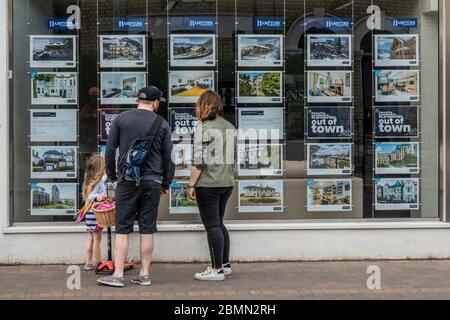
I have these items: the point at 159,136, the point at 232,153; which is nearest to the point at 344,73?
the point at 232,153

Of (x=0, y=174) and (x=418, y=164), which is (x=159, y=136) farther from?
(x=418, y=164)

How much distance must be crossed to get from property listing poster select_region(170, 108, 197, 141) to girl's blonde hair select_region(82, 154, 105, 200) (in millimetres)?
1064

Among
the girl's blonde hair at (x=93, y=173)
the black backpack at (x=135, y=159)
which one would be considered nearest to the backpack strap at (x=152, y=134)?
the black backpack at (x=135, y=159)

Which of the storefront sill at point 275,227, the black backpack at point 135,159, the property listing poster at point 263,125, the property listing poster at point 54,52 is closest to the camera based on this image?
the black backpack at point 135,159

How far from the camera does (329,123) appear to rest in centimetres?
1007

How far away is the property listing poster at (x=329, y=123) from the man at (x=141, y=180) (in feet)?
7.33

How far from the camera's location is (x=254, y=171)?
1005 centimetres

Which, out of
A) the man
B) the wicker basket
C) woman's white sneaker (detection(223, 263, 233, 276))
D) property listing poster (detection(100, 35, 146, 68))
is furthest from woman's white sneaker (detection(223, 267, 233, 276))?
property listing poster (detection(100, 35, 146, 68))

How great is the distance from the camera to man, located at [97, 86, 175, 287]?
8.35 metres

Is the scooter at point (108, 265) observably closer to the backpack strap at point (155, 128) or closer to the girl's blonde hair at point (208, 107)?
the backpack strap at point (155, 128)

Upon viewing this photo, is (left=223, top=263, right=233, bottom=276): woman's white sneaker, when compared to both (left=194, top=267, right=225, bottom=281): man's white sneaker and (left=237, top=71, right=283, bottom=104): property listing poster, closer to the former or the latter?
(left=194, top=267, right=225, bottom=281): man's white sneaker

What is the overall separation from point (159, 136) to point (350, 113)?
2717mm

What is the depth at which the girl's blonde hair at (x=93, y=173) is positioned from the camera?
9133mm

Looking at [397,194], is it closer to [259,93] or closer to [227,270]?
[259,93]
